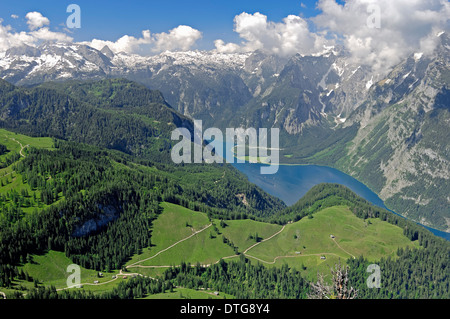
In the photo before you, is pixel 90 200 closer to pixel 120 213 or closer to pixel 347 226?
pixel 120 213

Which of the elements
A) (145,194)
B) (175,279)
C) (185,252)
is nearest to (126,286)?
(175,279)

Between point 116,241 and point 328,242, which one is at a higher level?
point 116,241

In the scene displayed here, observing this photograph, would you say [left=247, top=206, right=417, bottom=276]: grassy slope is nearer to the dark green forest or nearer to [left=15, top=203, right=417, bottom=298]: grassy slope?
[left=15, top=203, right=417, bottom=298]: grassy slope

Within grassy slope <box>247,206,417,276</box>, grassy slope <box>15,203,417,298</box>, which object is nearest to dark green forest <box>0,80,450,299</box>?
grassy slope <box>15,203,417,298</box>

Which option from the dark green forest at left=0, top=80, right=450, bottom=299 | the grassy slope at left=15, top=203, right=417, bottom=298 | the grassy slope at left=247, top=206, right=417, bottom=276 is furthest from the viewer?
the grassy slope at left=247, top=206, right=417, bottom=276

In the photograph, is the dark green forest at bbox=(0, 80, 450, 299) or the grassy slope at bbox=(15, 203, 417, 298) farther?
the grassy slope at bbox=(15, 203, 417, 298)

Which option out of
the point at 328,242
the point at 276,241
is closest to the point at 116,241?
the point at 276,241

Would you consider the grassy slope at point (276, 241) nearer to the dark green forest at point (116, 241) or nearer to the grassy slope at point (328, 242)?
the grassy slope at point (328, 242)

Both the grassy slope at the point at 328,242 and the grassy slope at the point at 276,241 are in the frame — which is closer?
the grassy slope at the point at 276,241

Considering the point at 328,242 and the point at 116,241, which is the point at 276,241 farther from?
the point at 116,241

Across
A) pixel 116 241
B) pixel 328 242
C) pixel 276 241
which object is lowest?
pixel 276 241

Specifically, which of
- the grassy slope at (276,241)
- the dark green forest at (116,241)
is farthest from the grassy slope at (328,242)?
the dark green forest at (116,241)
